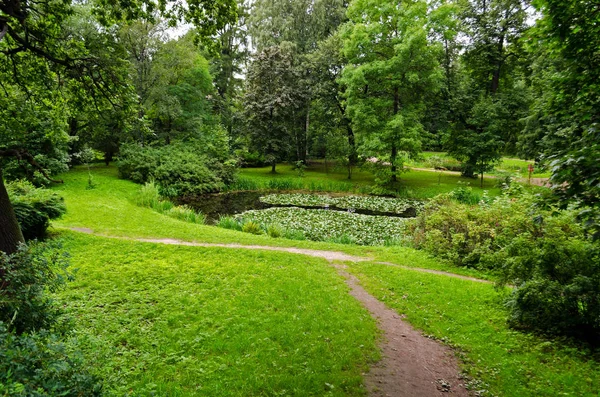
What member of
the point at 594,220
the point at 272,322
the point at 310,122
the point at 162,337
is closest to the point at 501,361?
the point at 594,220

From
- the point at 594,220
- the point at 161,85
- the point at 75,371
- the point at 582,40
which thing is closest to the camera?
A: the point at 75,371

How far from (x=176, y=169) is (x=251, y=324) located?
19861 mm

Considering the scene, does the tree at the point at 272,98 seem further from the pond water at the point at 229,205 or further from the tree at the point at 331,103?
the pond water at the point at 229,205

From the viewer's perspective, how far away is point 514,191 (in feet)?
36.2

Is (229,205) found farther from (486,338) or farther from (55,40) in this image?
(486,338)

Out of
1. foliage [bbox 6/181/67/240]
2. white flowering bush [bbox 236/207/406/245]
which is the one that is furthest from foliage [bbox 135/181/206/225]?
foliage [bbox 6/181/67/240]

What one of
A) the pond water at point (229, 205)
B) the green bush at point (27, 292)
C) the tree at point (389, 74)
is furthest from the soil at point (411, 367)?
the tree at point (389, 74)

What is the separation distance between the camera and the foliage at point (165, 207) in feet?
52.9

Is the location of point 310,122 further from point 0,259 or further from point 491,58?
point 0,259

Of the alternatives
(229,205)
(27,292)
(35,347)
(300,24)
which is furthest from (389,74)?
(35,347)

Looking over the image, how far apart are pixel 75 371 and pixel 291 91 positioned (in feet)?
97.5

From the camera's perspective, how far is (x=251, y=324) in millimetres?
6156

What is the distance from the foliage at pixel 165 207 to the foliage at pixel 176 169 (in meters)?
2.81

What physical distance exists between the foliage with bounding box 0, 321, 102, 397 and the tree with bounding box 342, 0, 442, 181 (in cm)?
2368
